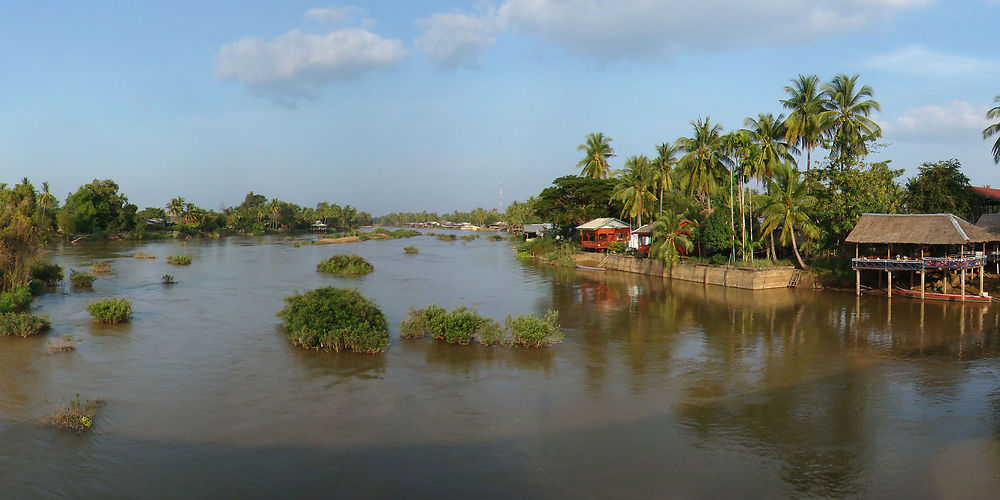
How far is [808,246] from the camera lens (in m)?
33.5

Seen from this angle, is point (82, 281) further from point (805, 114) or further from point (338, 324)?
point (805, 114)

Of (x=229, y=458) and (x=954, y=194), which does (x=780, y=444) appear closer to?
(x=229, y=458)

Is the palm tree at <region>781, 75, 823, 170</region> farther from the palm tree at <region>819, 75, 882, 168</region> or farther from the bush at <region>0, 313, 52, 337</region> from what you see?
the bush at <region>0, 313, 52, 337</region>

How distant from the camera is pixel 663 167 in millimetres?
48594

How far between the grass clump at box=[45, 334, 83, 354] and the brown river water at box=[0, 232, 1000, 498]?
0.28 m

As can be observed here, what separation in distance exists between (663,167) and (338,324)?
36.7 m

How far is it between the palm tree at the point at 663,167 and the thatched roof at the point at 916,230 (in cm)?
1817

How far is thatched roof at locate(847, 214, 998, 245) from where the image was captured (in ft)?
87.4

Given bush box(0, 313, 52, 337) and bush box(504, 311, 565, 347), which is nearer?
bush box(504, 311, 565, 347)

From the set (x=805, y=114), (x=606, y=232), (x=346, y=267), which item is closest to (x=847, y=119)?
(x=805, y=114)

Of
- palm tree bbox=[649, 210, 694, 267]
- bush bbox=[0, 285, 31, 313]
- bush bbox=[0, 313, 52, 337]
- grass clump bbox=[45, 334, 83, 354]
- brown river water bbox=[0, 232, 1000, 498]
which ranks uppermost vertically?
palm tree bbox=[649, 210, 694, 267]

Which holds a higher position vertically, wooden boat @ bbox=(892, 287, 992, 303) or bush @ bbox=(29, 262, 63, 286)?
bush @ bbox=(29, 262, 63, 286)

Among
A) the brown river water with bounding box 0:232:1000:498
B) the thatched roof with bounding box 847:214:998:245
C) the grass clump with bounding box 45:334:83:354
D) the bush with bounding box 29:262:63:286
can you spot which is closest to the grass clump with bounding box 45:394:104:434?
the brown river water with bounding box 0:232:1000:498

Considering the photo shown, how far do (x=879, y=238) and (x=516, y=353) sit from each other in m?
20.3
